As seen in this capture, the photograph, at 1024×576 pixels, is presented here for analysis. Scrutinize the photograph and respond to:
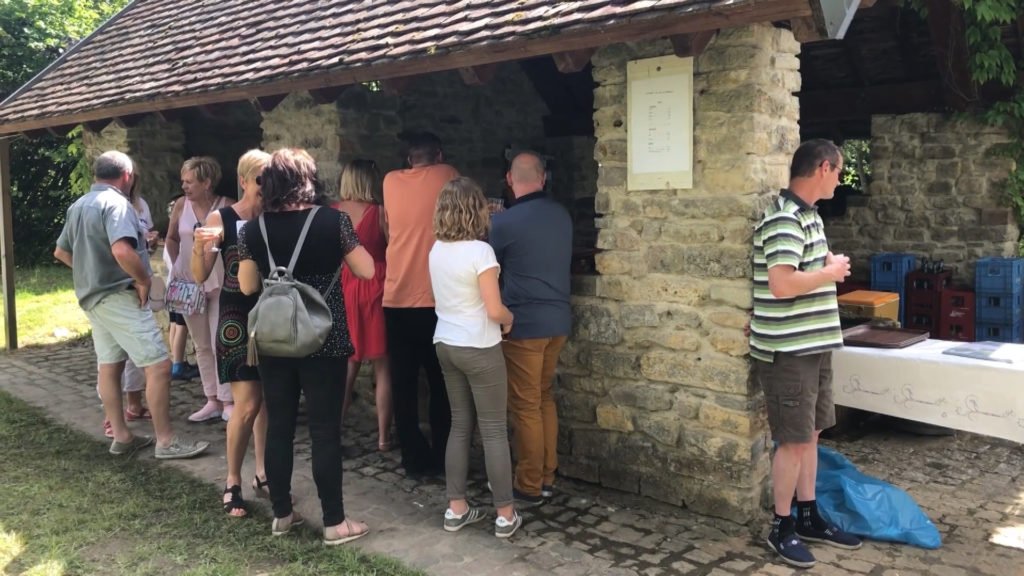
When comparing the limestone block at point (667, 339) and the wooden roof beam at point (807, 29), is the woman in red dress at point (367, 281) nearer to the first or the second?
the limestone block at point (667, 339)

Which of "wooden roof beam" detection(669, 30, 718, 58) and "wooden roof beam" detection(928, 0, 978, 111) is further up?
"wooden roof beam" detection(928, 0, 978, 111)

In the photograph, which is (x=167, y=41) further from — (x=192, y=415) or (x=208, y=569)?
(x=208, y=569)

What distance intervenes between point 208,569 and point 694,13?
324 cm

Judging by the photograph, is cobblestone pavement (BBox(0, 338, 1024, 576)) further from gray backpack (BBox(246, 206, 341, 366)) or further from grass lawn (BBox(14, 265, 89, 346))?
grass lawn (BBox(14, 265, 89, 346))

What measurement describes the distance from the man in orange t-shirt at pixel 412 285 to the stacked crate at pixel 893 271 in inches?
183

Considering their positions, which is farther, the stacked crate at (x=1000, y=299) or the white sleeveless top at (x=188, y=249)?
the stacked crate at (x=1000, y=299)

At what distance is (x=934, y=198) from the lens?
290 inches

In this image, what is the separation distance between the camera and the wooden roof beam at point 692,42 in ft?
11.9

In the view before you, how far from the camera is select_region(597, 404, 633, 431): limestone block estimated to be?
4.35 m

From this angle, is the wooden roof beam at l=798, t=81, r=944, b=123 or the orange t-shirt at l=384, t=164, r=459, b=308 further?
the wooden roof beam at l=798, t=81, r=944, b=123

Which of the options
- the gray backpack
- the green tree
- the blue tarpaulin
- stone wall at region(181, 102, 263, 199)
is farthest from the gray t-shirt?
the green tree

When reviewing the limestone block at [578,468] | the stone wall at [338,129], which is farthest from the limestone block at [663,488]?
the stone wall at [338,129]

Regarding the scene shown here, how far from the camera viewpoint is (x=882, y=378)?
3.98m

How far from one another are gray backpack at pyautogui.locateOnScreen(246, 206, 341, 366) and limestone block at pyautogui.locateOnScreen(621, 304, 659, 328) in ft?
5.36
